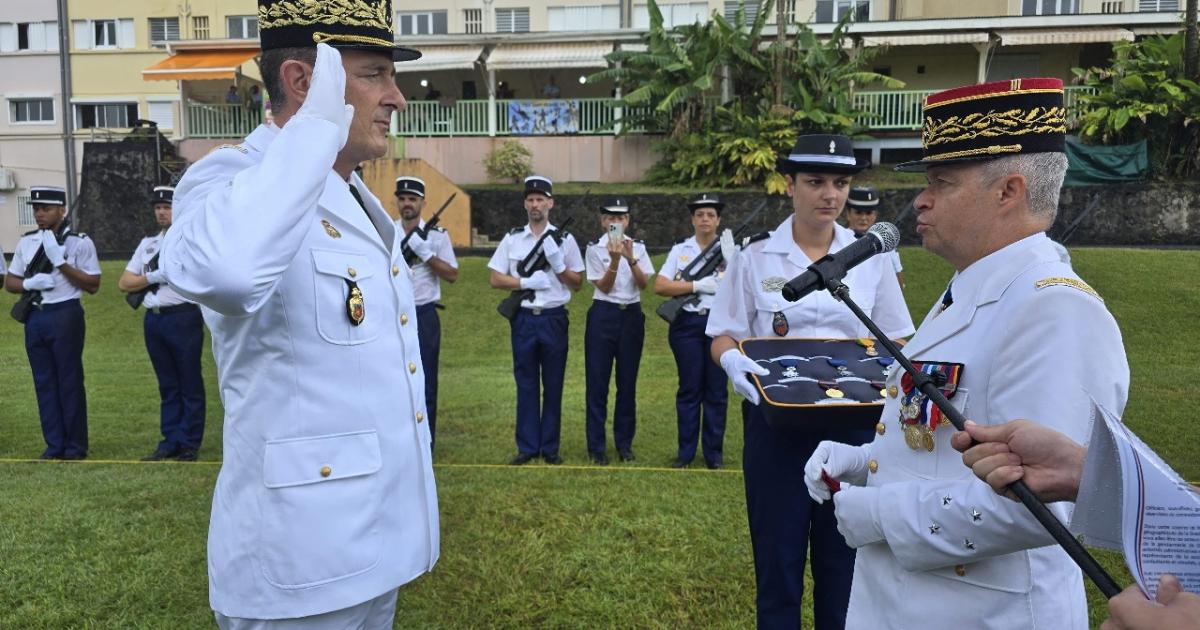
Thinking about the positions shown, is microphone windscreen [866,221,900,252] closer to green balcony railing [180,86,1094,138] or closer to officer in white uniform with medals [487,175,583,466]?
officer in white uniform with medals [487,175,583,466]

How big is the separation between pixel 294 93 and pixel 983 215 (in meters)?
1.64

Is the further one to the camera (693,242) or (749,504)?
(693,242)

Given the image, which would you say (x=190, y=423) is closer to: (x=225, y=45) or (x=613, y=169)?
(x=613, y=169)

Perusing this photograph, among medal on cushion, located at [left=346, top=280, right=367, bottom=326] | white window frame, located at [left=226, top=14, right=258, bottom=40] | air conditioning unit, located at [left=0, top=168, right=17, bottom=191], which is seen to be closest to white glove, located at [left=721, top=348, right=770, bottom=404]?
medal on cushion, located at [left=346, top=280, right=367, bottom=326]

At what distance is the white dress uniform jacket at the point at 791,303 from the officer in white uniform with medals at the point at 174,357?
5.54m

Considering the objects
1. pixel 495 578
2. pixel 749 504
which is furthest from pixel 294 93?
pixel 495 578

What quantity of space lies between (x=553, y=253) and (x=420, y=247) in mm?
1326

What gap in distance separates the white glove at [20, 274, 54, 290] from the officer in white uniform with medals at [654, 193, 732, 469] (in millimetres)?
5288

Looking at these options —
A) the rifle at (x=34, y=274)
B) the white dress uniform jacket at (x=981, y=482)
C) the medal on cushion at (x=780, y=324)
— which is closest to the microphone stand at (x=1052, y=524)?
the white dress uniform jacket at (x=981, y=482)

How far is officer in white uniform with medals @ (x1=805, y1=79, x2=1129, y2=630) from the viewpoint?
1637mm

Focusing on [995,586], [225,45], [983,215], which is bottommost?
[995,586]

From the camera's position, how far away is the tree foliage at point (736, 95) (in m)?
18.1

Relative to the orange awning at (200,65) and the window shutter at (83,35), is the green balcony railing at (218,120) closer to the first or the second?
the orange awning at (200,65)

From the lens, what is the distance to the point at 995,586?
183 centimetres
